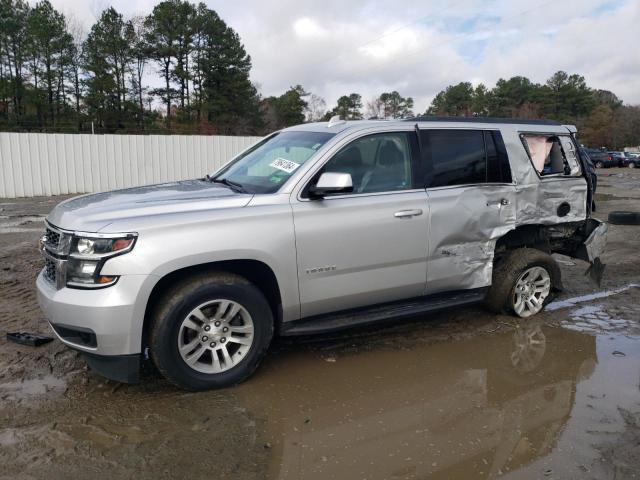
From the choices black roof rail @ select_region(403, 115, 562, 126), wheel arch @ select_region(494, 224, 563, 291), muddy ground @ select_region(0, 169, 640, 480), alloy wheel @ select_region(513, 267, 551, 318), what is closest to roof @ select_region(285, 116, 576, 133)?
black roof rail @ select_region(403, 115, 562, 126)

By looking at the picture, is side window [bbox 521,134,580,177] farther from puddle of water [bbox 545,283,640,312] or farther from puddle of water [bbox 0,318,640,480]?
puddle of water [bbox 0,318,640,480]

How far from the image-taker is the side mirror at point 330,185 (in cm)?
404

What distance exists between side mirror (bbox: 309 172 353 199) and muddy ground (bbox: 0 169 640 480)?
4.72 feet

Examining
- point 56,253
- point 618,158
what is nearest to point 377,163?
point 56,253

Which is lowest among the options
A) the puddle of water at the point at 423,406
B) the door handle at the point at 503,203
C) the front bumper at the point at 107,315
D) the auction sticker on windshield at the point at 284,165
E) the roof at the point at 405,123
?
the puddle of water at the point at 423,406

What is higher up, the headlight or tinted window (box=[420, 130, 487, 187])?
tinted window (box=[420, 130, 487, 187])

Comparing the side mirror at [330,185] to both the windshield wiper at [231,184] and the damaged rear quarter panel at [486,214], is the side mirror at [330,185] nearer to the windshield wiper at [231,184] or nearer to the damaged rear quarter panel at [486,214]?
the windshield wiper at [231,184]

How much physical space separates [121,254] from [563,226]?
15.1 feet

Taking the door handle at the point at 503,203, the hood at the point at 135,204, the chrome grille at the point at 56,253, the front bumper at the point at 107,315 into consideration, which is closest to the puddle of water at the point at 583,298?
the door handle at the point at 503,203

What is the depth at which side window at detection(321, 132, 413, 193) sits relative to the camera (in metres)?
4.47

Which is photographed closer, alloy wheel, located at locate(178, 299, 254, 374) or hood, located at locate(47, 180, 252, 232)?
hood, located at locate(47, 180, 252, 232)

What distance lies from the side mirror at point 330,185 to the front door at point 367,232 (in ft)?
0.28

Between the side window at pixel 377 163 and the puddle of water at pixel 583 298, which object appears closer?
the side window at pixel 377 163

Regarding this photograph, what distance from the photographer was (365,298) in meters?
4.48
